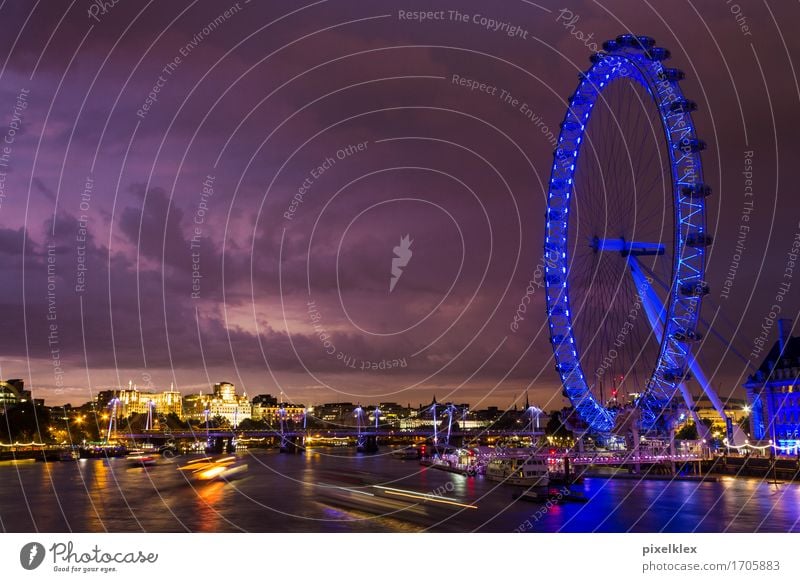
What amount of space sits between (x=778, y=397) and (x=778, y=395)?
30cm

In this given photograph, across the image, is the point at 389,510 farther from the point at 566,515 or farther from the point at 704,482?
the point at 704,482

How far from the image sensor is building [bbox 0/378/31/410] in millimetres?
96431

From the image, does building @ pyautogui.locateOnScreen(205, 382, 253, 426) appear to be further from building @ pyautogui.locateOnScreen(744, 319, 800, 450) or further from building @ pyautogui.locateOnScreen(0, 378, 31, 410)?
building @ pyautogui.locateOnScreen(744, 319, 800, 450)

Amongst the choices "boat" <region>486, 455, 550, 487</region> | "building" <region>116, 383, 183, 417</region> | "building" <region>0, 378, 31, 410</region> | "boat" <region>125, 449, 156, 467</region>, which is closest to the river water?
"boat" <region>486, 455, 550, 487</region>

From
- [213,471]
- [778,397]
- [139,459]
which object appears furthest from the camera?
[139,459]

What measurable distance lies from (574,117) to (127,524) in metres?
24.6

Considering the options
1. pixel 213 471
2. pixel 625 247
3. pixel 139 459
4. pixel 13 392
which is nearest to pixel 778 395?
pixel 625 247

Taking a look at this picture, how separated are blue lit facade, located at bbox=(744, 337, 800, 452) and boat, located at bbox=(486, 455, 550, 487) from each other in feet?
56.9

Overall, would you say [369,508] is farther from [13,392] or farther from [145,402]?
[145,402]

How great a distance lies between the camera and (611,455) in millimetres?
56031

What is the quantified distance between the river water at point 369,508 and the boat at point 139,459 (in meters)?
21.3

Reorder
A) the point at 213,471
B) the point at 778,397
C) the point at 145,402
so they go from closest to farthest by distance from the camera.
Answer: the point at 778,397 → the point at 213,471 → the point at 145,402

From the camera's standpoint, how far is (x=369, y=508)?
37.0 m
